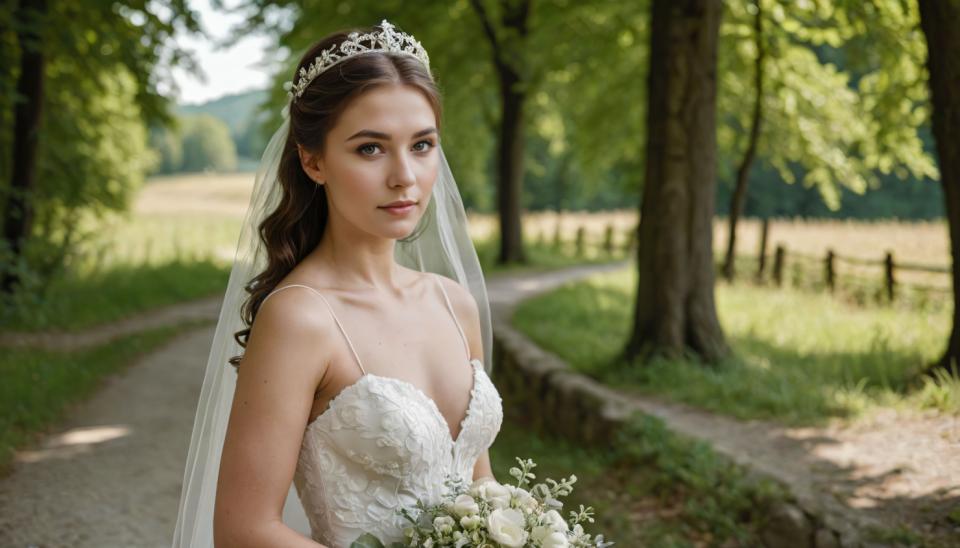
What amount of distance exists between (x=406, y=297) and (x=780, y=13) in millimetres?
10572

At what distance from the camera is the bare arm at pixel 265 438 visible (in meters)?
2.12

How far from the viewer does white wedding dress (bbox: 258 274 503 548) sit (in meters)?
2.31

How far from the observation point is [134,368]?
9.48 meters

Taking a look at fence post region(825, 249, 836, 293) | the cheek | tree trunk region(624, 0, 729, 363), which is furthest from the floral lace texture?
fence post region(825, 249, 836, 293)

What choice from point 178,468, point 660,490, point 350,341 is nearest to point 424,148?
point 350,341

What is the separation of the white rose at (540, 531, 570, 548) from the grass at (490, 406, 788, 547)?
348 centimetres

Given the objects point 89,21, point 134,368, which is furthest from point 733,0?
point 134,368

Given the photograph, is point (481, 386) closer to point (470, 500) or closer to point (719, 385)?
point (470, 500)

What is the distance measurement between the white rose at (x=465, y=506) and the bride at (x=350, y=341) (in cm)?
22

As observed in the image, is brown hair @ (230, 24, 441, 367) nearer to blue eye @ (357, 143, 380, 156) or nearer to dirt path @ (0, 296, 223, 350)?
blue eye @ (357, 143, 380, 156)

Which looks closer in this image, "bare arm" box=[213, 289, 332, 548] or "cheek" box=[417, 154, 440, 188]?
"bare arm" box=[213, 289, 332, 548]

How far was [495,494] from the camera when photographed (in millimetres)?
2227

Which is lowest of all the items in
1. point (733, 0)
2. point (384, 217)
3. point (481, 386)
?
point (481, 386)

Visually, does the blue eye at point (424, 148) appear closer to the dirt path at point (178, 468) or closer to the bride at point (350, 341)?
the bride at point (350, 341)
